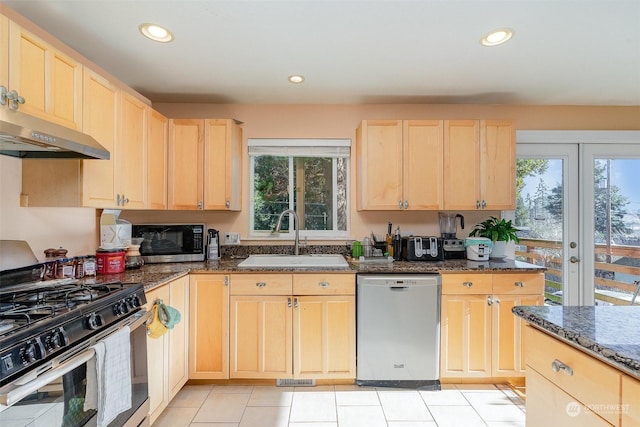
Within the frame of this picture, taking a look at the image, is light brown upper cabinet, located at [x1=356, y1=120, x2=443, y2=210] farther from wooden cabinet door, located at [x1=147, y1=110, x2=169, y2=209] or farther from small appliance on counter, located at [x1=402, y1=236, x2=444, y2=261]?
wooden cabinet door, located at [x1=147, y1=110, x2=169, y2=209]

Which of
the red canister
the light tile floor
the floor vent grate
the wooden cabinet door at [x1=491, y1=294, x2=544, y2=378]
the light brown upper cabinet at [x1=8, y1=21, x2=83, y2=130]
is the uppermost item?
the light brown upper cabinet at [x1=8, y1=21, x2=83, y2=130]

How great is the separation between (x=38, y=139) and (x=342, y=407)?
2.22 meters

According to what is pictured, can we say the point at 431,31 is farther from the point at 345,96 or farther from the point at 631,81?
the point at 631,81

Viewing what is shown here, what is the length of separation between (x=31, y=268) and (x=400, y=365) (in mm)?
2404

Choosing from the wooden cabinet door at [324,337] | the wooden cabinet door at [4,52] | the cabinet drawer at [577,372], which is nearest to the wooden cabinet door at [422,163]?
the wooden cabinet door at [324,337]

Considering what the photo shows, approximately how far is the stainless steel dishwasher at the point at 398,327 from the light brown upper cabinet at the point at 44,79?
2014 millimetres

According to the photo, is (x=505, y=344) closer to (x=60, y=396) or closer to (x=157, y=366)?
(x=157, y=366)

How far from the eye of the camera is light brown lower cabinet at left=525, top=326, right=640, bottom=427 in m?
0.76

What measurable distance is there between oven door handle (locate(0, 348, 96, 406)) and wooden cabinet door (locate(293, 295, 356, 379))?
1.32 metres

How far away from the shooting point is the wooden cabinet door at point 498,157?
261 centimetres

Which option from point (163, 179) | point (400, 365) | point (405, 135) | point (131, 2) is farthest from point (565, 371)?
point (163, 179)

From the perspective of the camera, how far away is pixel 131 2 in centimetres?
152

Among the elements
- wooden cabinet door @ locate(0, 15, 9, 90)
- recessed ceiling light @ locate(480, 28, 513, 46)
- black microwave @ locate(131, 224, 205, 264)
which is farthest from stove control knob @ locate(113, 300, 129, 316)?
recessed ceiling light @ locate(480, 28, 513, 46)

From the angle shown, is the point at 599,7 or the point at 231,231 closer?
the point at 599,7
